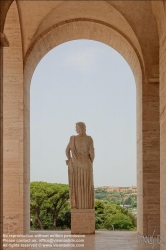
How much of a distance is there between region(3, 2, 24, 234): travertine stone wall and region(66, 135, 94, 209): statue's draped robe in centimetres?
146

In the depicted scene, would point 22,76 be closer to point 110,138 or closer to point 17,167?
point 17,167

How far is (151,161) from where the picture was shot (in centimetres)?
1393

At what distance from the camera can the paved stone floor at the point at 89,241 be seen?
11.3 m

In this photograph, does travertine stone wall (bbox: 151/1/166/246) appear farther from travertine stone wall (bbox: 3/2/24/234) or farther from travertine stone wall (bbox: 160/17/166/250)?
travertine stone wall (bbox: 3/2/24/234)

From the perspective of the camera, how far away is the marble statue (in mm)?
14219

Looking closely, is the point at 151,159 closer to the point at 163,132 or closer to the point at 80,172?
the point at 80,172

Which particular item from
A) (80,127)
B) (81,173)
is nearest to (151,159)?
(81,173)

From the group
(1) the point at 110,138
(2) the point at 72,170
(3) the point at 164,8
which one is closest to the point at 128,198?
(1) the point at 110,138

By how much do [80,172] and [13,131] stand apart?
7.10ft

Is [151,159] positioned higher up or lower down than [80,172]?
higher up

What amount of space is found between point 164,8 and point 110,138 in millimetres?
16482

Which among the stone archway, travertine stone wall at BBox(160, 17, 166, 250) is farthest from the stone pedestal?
travertine stone wall at BBox(160, 17, 166, 250)

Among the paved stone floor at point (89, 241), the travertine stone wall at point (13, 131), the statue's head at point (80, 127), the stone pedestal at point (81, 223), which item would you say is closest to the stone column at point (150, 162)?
the paved stone floor at point (89, 241)

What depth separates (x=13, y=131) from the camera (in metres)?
13.9
